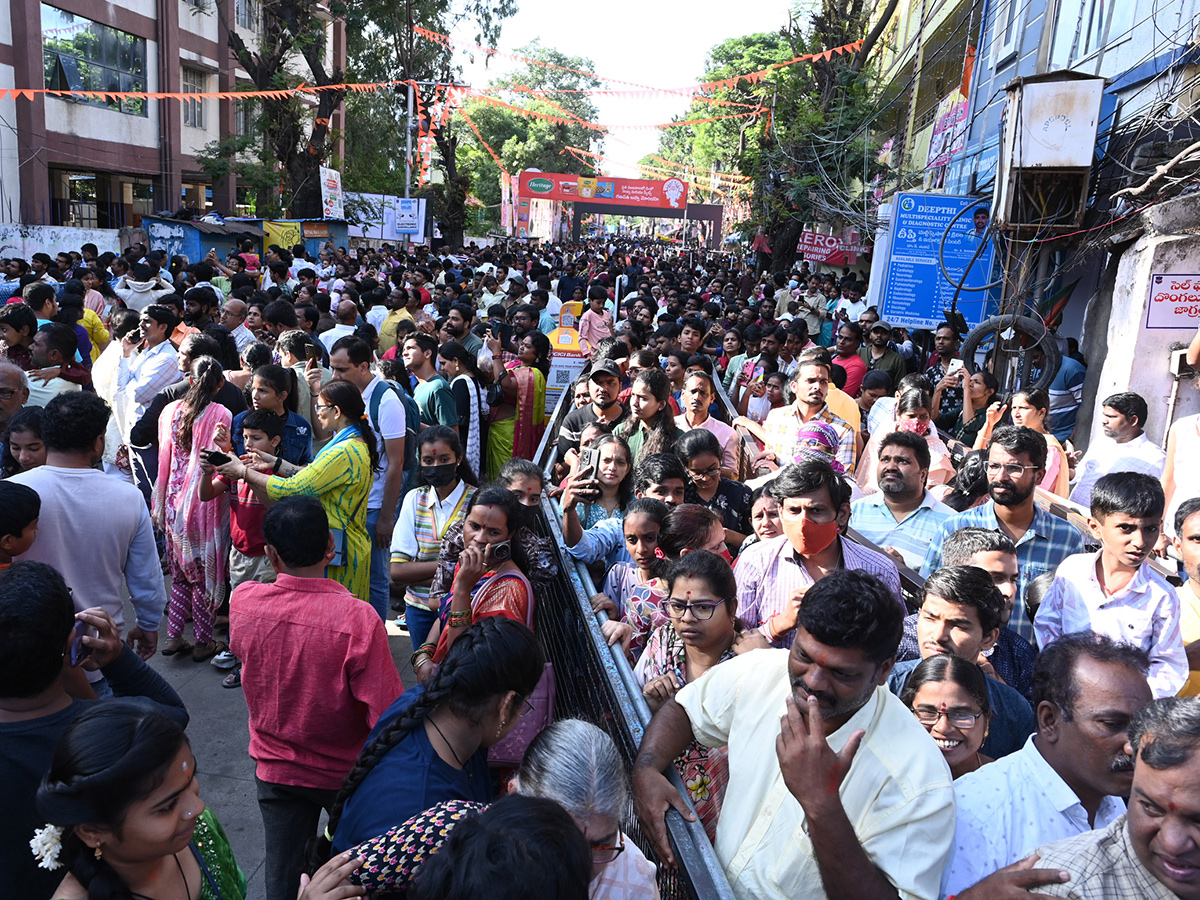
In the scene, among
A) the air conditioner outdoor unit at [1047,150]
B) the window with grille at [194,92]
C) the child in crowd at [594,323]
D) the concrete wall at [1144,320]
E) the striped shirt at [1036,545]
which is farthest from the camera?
the window with grille at [194,92]

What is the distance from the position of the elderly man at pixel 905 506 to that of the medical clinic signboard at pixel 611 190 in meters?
43.4

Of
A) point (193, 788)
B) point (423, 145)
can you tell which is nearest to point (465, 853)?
point (193, 788)

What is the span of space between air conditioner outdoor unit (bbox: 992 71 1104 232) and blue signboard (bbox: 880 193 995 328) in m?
1.12

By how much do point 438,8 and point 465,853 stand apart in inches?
1341

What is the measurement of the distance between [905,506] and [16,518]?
394 centimetres

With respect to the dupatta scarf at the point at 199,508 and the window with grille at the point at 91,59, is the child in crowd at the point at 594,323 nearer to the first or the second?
the dupatta scarf at the point at 199,508

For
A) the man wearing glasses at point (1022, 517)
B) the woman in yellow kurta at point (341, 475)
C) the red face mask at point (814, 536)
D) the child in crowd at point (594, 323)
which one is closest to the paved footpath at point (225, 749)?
the woman in yellow kurta at point (341, 475)

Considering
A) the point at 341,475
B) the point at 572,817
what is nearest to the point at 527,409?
the point at 341,475

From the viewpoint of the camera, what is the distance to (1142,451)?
210 inches

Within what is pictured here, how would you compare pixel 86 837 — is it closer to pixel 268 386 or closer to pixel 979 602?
pixel 979 602

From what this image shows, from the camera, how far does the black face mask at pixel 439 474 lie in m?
4.37

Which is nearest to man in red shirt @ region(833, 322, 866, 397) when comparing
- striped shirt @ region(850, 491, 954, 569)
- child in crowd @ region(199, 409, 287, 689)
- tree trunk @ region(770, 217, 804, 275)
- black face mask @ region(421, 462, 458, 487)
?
striped shirt @ region(850, 491, 954, 569)

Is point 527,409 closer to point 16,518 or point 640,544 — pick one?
point 640,544

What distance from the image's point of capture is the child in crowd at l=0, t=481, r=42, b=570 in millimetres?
2973
